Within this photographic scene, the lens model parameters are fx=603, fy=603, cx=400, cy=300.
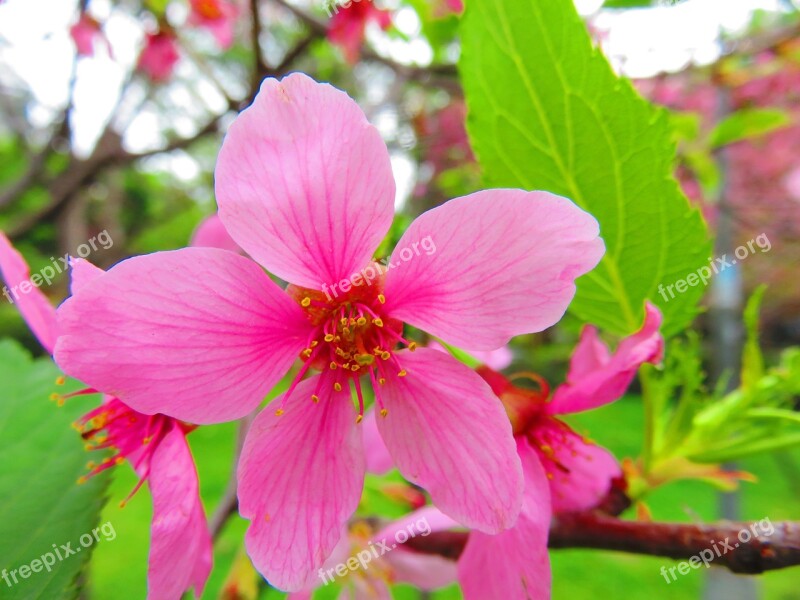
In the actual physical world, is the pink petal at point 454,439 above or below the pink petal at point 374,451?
above

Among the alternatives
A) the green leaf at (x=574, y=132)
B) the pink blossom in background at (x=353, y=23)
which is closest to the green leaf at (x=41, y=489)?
the green leaf at (x=574, y=132)

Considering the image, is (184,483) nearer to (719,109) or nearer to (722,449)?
(722,449)

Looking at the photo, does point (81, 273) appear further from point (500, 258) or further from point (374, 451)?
point (374, 451)

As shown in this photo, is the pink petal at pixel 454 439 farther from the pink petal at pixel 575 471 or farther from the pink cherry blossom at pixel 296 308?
the pink petal at pixel 575 471

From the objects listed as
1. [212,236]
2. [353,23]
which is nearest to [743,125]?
[353,23]

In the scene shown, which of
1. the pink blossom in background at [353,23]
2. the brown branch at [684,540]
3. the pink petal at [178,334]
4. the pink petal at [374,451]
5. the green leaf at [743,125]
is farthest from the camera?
the pink blossom in background at [353,23]

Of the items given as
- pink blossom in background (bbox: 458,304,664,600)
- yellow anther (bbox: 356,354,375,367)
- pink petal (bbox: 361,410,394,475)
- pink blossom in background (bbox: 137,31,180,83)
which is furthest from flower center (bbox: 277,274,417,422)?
pink blossom in background (bbox: 137,31,180,83)
